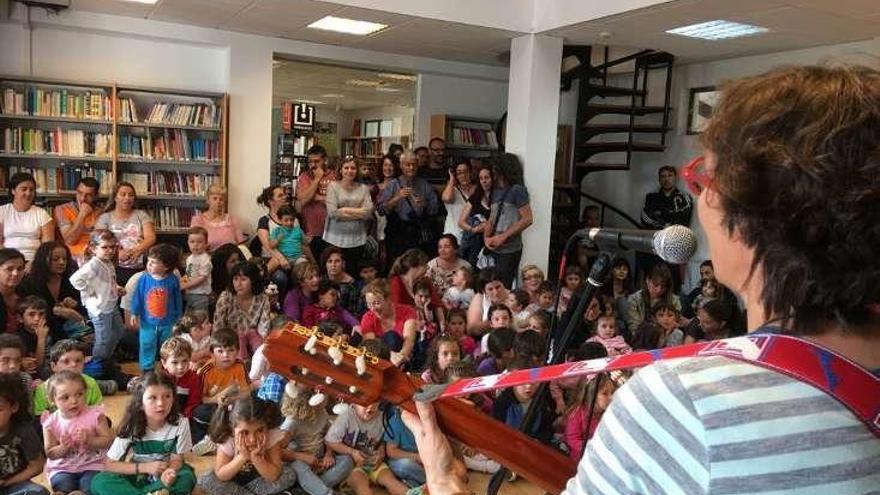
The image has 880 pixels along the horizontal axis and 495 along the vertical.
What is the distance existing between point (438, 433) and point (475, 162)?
4960 millimetres

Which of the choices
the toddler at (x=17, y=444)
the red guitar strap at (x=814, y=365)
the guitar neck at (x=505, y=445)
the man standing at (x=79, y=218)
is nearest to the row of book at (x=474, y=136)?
the man standing at (x=79, y=218)

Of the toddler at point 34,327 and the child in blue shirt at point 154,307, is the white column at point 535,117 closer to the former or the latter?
the child in blue shirt at point 154,307

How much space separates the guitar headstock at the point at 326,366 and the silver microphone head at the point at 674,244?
519 millimetres

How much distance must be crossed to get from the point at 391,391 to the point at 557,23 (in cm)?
458

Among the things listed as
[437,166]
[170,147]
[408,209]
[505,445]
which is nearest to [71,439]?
[505,445]

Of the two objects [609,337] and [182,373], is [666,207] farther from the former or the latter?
[182,373]

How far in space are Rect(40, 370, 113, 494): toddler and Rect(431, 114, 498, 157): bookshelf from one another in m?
4.93

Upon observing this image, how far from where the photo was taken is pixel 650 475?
56cm

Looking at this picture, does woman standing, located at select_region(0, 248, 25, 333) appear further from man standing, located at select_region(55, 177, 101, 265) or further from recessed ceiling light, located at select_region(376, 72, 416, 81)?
recessed ceiling light, located at select_region(376, 72, 416, 81)

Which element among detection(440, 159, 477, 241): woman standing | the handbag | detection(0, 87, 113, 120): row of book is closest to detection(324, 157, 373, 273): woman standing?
detection(440, 159, 477, 241): woman standing

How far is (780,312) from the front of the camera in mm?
620

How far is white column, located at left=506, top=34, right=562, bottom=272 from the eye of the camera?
5480mm

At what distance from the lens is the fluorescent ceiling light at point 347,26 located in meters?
5.38

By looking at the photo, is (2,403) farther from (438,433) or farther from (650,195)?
(650,195)
